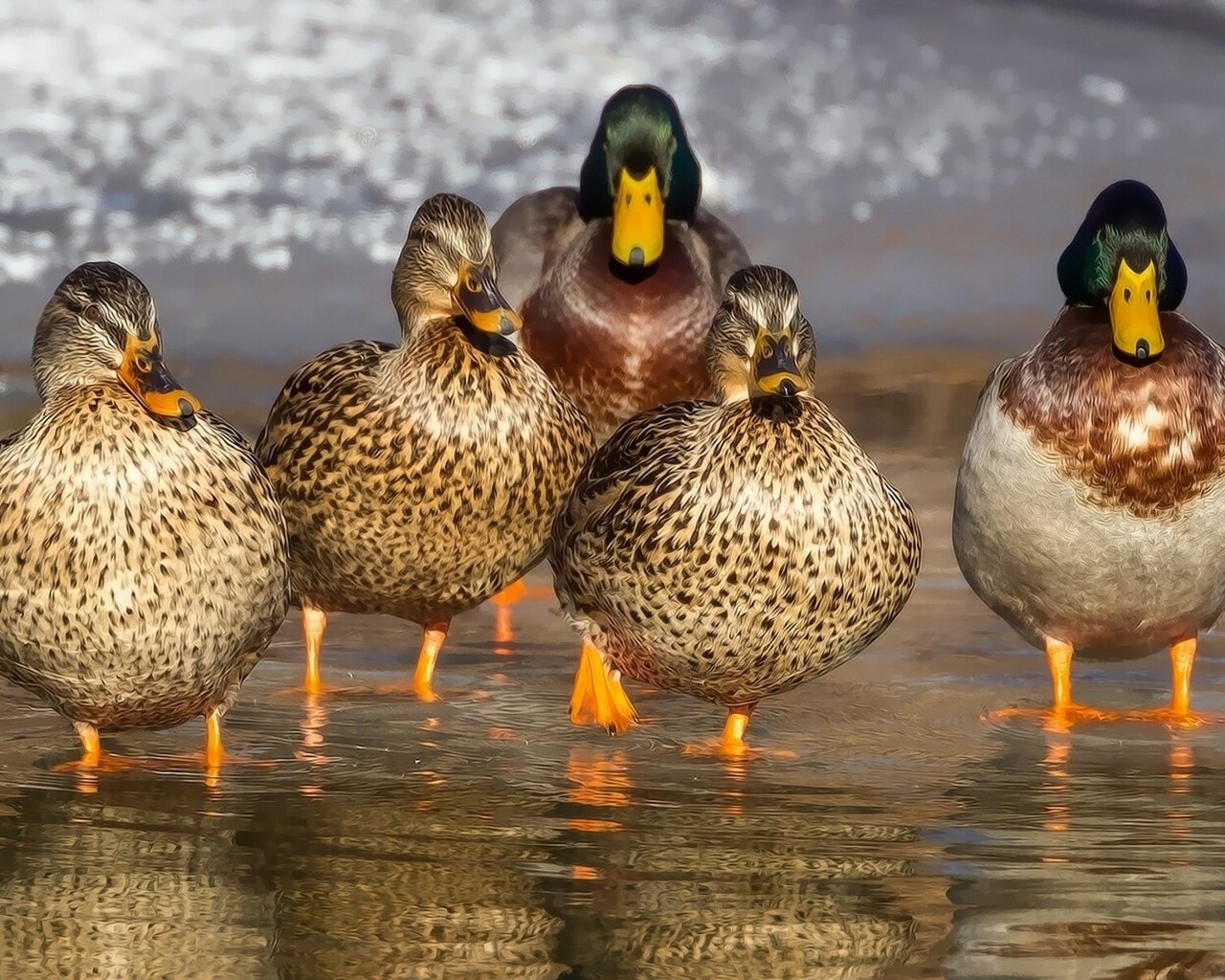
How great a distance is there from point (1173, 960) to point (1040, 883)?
42cm

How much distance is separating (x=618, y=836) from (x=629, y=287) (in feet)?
8.19

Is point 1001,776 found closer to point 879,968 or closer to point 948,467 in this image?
point 879,968

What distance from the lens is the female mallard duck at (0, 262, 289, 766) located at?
15.5ft

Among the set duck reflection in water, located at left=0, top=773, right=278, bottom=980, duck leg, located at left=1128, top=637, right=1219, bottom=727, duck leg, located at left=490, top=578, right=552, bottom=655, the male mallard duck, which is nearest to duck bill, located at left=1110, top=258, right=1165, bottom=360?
duck leg, located at left=1128, top=637, right=1219, bottom=727

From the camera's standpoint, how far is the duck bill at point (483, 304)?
5.39 meters

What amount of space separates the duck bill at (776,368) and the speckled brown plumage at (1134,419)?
0.73 meters

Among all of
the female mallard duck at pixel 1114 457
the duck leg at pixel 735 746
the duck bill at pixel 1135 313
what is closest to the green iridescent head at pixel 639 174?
the female mallard duck at pixel 1114 457

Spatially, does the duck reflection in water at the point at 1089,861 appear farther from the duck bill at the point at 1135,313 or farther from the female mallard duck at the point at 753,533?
the duck bill at the point at 1135,313

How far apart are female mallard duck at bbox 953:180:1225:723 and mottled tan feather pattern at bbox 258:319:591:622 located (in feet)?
3.14

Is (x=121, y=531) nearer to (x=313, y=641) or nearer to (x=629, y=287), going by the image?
(x=313, y=641)

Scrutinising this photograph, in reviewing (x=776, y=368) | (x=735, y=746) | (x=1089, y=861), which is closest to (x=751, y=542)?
(x=776, y=368)

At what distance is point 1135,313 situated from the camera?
211 inches

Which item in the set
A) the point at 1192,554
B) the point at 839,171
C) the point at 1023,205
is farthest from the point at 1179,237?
the point at 1192,554

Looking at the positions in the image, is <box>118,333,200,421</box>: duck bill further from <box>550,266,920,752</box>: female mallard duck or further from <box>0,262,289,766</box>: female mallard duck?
<box>550,266,920,752</box>: female mallard duck
